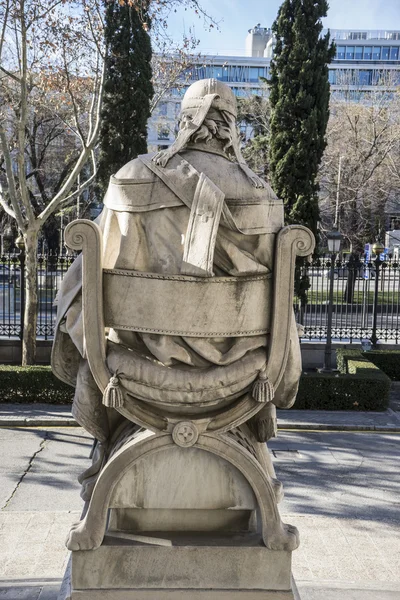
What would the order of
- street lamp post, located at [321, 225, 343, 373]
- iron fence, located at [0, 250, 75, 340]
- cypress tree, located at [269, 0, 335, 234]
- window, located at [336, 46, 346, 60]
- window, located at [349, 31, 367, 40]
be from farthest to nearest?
window, located at [349, 31, 367, 40], window, located at [336, 46, 346, 60], cypress tree, located at [269, 0, 335, 234], iron fence, located at [0, 250, 75, 340], street lamp post, located at [321, 225, 343, 373]

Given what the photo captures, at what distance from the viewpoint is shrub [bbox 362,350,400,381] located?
43.4 feet

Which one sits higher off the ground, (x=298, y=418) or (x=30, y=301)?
(x=30, y=301)

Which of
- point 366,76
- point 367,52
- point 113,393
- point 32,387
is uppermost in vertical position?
point 367,52

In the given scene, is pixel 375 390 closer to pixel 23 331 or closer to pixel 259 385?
pixel 23 331

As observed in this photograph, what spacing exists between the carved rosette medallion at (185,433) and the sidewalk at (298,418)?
677 cm

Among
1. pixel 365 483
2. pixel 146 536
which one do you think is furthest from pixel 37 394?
pixel 146 536

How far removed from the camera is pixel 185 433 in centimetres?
311

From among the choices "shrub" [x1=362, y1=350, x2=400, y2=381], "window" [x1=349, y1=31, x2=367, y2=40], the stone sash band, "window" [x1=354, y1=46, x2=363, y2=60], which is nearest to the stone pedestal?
the stone sash band

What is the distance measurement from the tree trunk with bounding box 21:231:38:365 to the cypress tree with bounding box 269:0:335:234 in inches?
233

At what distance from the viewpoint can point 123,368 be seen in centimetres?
304

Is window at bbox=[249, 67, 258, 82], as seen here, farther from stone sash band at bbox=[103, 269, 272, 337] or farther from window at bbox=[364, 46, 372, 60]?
stone sash band at bbox=[103, 269, 272, 337]

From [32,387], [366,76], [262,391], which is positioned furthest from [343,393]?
[366,76]

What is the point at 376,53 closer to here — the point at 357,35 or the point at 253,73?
the point at 357,35

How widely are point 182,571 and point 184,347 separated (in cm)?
119
